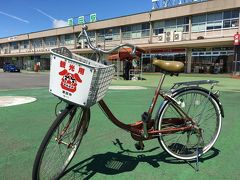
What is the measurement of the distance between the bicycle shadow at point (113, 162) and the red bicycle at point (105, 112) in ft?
0.51

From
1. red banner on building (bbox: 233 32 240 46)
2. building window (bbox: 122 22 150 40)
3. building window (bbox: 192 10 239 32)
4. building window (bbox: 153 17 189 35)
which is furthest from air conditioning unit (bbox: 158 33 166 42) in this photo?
red banner on building (bbox: 233 32 240 46)

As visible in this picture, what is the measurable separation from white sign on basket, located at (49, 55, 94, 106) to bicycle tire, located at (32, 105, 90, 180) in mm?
203

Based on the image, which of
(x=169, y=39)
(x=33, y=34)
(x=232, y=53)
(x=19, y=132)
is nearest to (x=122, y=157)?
(x=19, y=132)

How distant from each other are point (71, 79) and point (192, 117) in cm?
183

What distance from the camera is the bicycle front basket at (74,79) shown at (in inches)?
90.8

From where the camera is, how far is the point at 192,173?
295cm

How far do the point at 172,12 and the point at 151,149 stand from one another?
29.7 metres

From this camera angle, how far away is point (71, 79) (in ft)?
7.71

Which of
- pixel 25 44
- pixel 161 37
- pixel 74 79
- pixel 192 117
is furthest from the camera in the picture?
pixel 25 44

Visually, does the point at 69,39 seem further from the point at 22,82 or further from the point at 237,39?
the point at 237,39

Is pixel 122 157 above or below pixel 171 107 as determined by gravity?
below

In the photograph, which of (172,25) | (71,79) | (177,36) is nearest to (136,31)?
(172,25)

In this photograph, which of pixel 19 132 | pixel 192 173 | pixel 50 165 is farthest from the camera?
pixel 19 132

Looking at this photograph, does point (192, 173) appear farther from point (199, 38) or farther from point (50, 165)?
point (199, 38)
